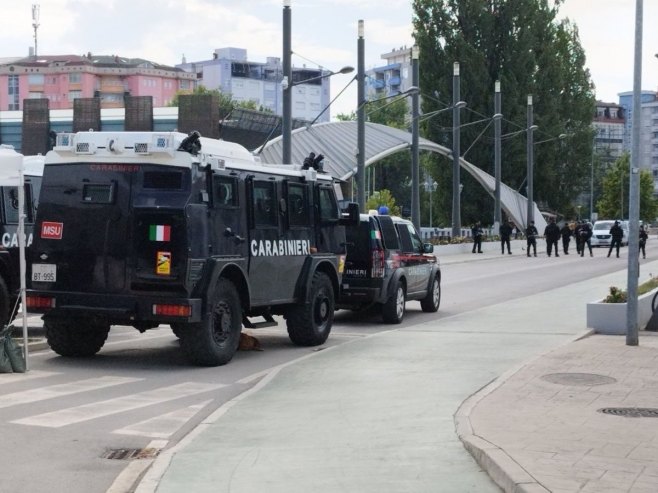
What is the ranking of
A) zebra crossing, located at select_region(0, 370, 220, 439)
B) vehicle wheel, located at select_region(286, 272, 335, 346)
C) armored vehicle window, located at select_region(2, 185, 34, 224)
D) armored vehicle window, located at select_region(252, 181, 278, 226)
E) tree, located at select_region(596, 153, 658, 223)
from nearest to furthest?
1. zebra crossing, located at select_region(0, 370, 220, 439)
2. armored vehicle window, located at select_region(252, 181, 278, 226)
3. vehicle wheel, located at select_region(286, 272, 335, 346)
4. armored vehicle window, located at select_region(2, 185, 34, 224)
5. tree, located at select_region(596, 153, 658, 223)

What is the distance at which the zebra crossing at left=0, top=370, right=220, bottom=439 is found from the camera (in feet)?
31.1

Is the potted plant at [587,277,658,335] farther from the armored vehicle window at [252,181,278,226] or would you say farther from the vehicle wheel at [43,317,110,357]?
the vehicle wheel at [43,317,110,357]

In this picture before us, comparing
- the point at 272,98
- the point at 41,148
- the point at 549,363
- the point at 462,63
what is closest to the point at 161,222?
the point at 549,363

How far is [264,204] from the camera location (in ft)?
47.9

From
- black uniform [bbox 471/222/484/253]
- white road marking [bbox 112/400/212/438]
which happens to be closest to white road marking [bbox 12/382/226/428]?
white road marking [bbox 112/400/212/438]

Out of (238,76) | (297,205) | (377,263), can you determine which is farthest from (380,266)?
(238,76)

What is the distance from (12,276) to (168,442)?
753 cm

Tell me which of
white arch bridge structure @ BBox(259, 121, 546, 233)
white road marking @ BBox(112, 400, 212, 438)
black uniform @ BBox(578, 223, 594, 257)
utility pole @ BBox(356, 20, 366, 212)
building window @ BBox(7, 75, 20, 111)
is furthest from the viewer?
building window @ BBox(7, 75, 20, 111)

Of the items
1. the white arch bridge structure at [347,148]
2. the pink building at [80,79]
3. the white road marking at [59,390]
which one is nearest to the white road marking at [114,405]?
the white road marking at [59,390]

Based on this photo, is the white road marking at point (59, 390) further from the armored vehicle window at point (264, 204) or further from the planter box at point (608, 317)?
Result: the planter box at point (608, 317)

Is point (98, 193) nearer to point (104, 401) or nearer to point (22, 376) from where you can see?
point (22, 376)

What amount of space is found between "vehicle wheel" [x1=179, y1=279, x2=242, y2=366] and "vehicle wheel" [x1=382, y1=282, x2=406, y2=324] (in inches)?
217

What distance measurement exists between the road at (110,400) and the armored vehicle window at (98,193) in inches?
78.0

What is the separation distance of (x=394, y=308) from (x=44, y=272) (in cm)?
725
